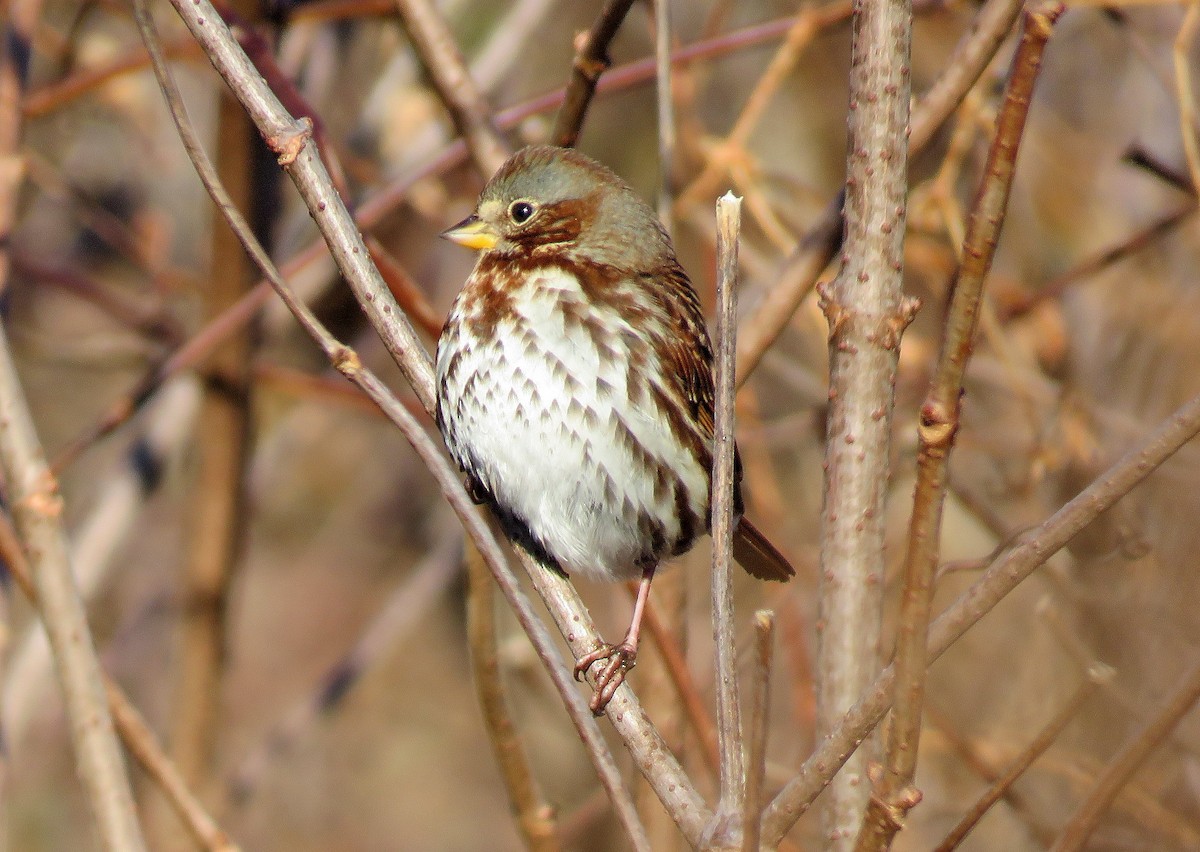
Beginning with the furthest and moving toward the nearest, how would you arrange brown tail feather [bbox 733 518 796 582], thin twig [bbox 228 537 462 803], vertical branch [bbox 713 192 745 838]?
1. thin twig [bbox 228 537 462 803]
2. brown tail feather [bbox 733 518 796 582]
3. vertical branch [bbox 713 192 745 838]

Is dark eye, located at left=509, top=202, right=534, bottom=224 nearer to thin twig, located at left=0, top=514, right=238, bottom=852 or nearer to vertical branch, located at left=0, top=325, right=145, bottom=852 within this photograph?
vertical branch, located at left=0, top=325, right=145, bottom=852

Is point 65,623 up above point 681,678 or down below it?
above

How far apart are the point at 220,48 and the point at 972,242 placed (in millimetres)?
1223

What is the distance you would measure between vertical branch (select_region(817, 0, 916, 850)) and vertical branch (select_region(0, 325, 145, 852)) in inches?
43.9

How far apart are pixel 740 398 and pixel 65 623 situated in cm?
244

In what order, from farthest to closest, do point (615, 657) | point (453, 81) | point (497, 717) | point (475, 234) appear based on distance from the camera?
point (475, 234) → point (453, 81) → point (615, 657) → point (497, 717)

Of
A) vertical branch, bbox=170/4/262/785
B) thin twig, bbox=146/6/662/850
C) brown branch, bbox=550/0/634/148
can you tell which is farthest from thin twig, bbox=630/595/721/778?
vertical branch, bbox=170/4/262/785

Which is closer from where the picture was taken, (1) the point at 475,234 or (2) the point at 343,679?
(1) the point at 475,234

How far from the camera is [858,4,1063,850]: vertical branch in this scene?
1407 millimetres

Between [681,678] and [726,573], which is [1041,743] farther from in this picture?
[681,678]

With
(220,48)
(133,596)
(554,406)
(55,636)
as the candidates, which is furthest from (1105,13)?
(133,596)

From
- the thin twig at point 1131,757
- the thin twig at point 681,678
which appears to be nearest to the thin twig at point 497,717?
the thin twig at point 681,678

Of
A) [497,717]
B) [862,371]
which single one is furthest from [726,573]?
[497,717]

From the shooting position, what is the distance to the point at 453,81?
109 inches
